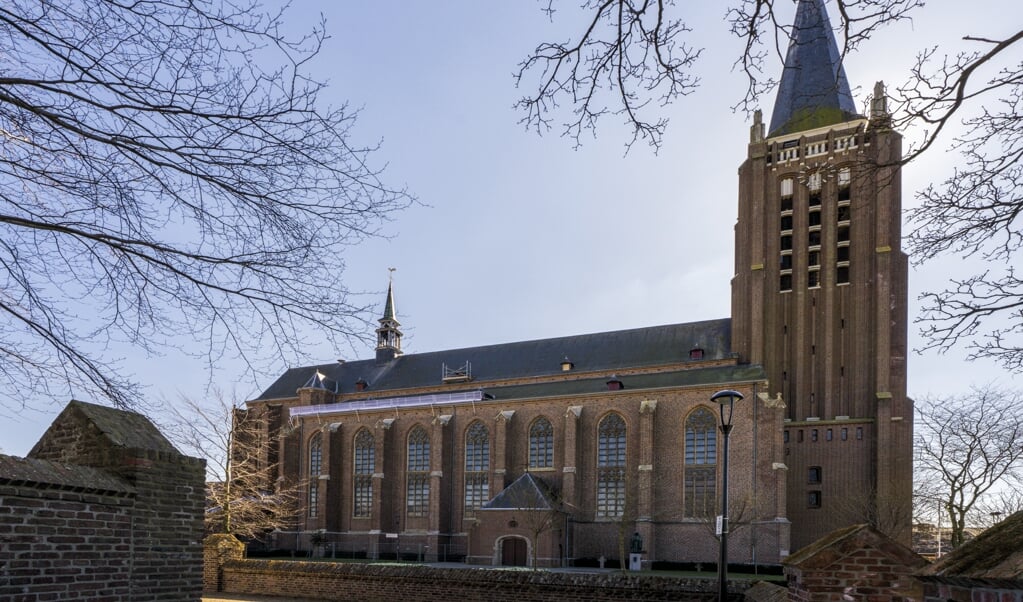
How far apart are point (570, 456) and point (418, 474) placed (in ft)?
35.1

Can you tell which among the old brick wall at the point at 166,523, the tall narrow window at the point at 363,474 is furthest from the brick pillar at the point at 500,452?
the old brick wall at the point at 166,523

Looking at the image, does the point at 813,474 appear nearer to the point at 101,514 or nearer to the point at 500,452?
the point at 500,452

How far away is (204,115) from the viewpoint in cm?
527

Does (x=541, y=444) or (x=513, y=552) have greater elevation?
(x=541, y=444)

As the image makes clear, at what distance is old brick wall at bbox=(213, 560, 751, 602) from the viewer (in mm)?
15500

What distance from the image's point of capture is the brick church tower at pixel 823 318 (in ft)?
119

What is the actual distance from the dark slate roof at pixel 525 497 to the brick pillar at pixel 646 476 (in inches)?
166

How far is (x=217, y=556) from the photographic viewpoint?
23875 millimetres

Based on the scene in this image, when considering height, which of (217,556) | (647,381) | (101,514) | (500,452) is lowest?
(217,556)

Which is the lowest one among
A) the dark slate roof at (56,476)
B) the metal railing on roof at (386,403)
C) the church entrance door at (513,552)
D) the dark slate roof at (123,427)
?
the church entrance door at (513,552)

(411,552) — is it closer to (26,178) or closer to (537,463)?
(537,463)

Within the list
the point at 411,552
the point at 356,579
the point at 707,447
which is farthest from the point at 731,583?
the point at 411,552

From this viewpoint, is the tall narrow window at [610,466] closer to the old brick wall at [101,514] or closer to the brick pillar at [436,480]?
the brick pillar at [436,480]

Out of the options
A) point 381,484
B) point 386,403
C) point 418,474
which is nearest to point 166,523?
point 418,474
